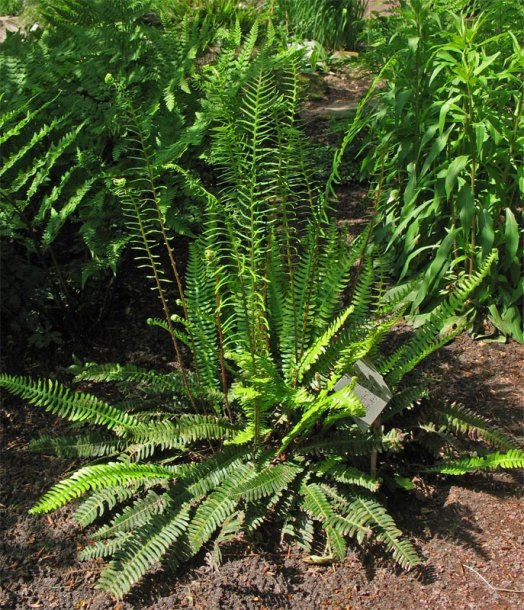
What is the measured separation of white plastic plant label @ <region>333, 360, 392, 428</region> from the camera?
8.36ft

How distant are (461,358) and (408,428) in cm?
62

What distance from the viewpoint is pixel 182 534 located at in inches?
100

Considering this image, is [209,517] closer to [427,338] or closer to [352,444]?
[352,444]

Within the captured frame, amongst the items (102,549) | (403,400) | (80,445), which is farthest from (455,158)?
(102,549)

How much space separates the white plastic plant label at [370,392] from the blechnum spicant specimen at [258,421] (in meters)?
0.05

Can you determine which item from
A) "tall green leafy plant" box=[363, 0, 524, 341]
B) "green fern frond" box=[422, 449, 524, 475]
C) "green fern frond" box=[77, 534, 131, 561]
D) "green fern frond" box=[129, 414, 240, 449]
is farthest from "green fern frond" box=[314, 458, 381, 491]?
"tall green leafy plant" box=[363, 0, 524, 341]

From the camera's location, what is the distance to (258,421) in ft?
8.63

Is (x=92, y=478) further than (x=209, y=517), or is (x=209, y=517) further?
(x=209, y=517)

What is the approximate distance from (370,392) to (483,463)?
49 centimetres

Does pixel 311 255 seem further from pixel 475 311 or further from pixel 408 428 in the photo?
pixel 475 311

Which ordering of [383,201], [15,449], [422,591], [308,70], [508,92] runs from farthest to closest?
[308,70] < [383,201] < [508,92] < [15,449] < [422,591]

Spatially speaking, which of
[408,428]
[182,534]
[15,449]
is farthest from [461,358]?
[15,449]

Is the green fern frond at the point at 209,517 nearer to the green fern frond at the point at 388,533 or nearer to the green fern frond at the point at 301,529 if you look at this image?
the green fern frond at the point at 301,529

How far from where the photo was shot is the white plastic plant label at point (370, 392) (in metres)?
2.55
